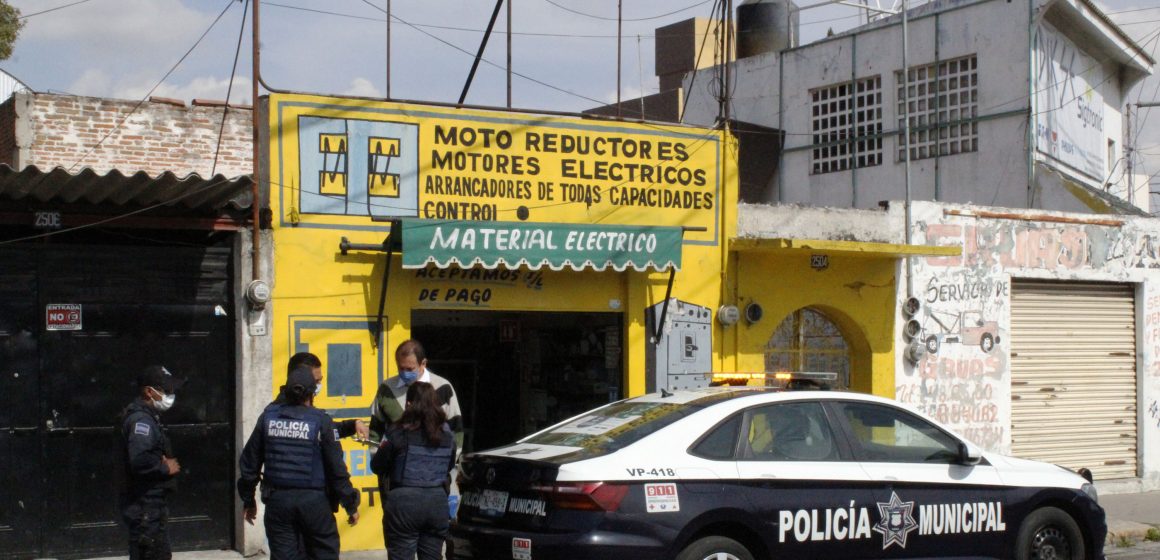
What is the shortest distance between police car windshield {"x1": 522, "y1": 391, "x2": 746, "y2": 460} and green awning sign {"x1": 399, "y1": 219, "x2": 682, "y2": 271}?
281cm

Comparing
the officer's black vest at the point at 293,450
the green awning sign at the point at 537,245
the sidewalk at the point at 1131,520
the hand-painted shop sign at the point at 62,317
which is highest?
the green awning sign at the point at 537,245

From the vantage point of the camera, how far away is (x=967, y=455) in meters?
8.13

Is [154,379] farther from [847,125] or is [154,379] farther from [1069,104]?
[1069,104]

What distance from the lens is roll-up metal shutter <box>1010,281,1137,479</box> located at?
1528 cm

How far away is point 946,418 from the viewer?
1441 centimetres

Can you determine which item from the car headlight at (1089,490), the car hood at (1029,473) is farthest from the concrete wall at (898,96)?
the car hood at (1029,473)

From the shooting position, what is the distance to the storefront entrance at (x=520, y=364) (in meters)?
13.0

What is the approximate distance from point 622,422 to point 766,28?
60.2 feet

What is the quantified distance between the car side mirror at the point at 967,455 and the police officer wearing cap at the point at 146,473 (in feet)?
17.1

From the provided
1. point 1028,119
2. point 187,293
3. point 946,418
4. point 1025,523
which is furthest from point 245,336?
point 1028,119

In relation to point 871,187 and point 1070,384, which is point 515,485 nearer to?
point 1070,384

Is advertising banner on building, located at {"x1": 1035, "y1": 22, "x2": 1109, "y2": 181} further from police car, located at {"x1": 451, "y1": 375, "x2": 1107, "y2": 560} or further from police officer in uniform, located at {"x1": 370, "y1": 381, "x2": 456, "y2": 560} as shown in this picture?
police officer in uniform, located at {"x1": 370, "y1": 381, "x2": 456, "y2": 560}

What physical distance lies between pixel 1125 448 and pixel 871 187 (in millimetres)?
6396

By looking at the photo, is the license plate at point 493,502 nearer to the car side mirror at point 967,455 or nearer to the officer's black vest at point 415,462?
the officer's black vest at point 415,462
